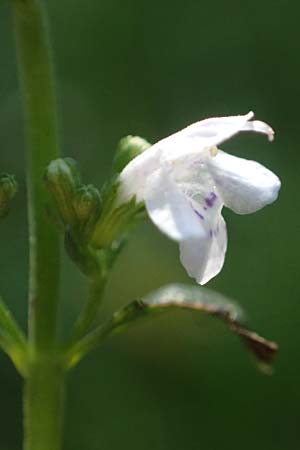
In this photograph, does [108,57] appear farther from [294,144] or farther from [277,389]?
[277,389]

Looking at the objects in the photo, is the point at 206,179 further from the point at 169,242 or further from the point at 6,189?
the point at 169,242

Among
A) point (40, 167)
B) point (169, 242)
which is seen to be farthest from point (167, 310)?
point (169, 242)

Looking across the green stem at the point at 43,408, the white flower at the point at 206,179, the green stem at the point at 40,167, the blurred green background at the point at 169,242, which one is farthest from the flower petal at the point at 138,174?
the blurred green background at the point at 169,242

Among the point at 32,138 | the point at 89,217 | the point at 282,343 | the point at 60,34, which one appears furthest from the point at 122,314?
the point at 60,34

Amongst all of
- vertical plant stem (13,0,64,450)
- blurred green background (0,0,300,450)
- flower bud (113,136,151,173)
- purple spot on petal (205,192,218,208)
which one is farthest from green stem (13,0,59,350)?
blurred green background (0,0,300,450)

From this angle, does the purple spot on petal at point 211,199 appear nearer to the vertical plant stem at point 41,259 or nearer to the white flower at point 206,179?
the white flower at point 206,179
